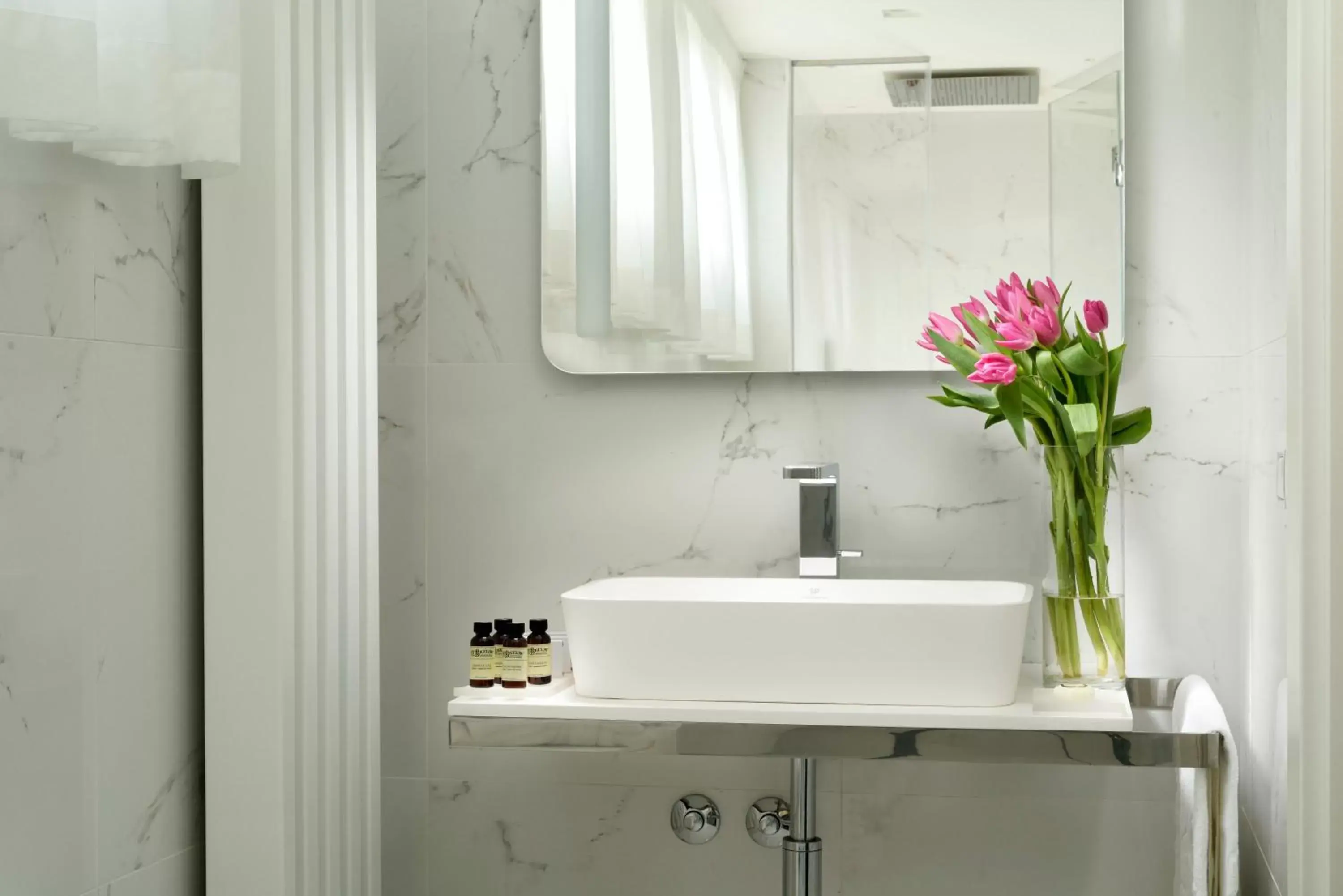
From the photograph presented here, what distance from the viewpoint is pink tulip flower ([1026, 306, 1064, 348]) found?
160 cm

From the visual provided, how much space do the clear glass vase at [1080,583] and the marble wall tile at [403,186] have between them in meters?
Answer: 1.00

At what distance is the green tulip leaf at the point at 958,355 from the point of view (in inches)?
65.2

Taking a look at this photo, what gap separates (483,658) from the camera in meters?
1.60

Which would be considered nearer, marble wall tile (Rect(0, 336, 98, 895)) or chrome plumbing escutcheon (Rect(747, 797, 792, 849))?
marble wall tile (Rect(0, 336, 98, 895))

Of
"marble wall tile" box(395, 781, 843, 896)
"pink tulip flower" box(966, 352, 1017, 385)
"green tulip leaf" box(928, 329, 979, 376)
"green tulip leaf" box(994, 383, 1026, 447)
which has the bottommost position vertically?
"marble wall tile" box(395, 781, 843, 896)

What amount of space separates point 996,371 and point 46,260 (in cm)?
113

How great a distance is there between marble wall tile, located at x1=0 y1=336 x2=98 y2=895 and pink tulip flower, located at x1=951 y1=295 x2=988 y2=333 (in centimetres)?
113

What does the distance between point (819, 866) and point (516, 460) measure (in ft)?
2.49

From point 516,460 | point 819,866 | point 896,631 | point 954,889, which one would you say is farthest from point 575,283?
point 954,889

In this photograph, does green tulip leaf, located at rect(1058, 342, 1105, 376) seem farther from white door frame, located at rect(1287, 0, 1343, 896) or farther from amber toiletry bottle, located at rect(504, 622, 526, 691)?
amber toiletry bottle, located at rect(504, 622, 526, 691)

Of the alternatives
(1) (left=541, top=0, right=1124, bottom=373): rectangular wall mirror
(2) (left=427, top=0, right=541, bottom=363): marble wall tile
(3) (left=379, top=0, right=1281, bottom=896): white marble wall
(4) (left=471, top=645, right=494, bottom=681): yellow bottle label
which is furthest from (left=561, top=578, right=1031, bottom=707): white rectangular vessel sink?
(2) (left=427, top=0, right=541, bottom=363): marble wall tile

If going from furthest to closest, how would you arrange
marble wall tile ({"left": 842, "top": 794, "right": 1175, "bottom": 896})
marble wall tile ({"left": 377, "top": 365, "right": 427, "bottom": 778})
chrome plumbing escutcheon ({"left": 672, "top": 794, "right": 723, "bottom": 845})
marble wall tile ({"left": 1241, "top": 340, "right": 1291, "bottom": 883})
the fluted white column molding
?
marble wall tile ({"left": 377, "top": 365, "right": 427, "bottom": 778})
chrome plumbing escutcheon ({"left": 672, "top": 794, "right": 723, "bottom": 845})
marble wall tile ({"left": 842, "top": 794, "right": 1175, "bottom": 896})
the fluted white column molding
marble wall tile ({"left": 1241, "top": 340, "right": 1291, "bottom": 883})

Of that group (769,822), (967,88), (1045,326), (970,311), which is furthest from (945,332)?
(769,822)

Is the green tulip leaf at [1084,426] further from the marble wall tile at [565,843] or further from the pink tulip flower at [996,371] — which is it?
the marble wall tile at [565,843]
